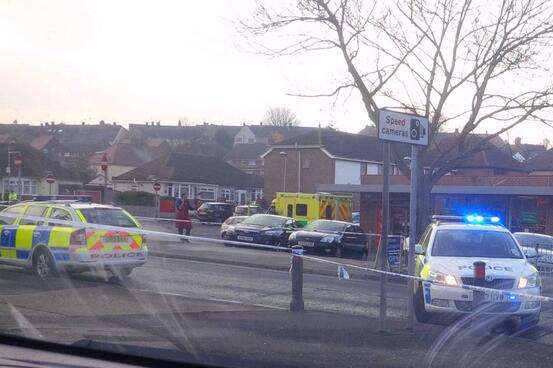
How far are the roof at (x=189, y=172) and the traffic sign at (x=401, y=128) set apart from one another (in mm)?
36018

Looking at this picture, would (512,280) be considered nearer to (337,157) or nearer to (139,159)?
(337,157)

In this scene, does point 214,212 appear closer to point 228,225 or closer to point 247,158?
point 228,225

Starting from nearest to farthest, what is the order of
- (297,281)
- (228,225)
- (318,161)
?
1. (297,281)
2. (228,225)
3. (318,161)

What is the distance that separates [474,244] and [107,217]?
6.03m

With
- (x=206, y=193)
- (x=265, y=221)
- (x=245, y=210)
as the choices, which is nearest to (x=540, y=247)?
(x=265, y=221)

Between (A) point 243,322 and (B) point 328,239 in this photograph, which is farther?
(B) point 328,239

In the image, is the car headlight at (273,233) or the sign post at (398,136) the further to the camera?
the car headlight at (273,233)

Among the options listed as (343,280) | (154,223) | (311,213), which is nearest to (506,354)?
(343,280)

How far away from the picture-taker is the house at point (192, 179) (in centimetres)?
4653

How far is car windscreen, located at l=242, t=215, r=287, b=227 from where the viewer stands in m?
30.2

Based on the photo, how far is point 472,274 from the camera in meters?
→ 10.5

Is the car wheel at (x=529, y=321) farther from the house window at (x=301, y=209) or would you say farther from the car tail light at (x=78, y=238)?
the house window at (x=301, y=209)

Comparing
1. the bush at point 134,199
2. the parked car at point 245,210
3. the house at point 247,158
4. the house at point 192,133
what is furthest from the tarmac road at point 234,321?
the house at point 192,133

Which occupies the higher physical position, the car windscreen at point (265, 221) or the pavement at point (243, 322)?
the car windscreen at point (265, 221)
